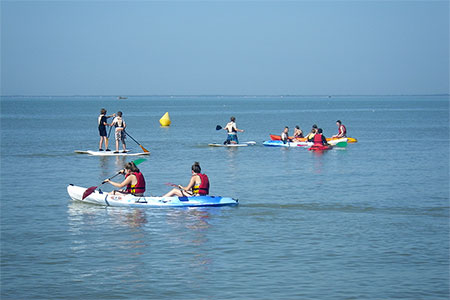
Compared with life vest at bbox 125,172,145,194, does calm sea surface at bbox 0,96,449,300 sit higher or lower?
lower

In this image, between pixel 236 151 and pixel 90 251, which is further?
pixel 236 151

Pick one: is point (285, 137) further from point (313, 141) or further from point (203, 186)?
point (203, 186)

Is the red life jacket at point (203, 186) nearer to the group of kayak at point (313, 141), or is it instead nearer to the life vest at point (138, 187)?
the life vest at point (138, 187)

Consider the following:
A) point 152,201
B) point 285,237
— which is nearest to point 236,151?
point 152,201

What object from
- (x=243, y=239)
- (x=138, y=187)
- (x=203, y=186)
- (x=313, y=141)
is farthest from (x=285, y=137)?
(x=243, y=239)

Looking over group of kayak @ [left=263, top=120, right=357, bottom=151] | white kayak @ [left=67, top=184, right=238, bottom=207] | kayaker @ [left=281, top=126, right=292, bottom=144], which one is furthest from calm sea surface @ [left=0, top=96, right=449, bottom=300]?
kayaker @ [left=281, top=126, right=292, bottom=144]

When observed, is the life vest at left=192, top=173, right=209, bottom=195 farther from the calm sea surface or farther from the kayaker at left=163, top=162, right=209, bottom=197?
the calm sea surface

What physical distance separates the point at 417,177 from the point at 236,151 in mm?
14298

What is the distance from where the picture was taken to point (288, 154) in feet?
134

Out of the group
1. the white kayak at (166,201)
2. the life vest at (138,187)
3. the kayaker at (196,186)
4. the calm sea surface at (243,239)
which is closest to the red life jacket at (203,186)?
the kayaker at (196,186)

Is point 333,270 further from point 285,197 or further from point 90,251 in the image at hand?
point 285,197

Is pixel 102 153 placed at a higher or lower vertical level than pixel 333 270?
higher

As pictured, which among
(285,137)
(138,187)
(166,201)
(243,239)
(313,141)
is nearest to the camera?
(243,239)

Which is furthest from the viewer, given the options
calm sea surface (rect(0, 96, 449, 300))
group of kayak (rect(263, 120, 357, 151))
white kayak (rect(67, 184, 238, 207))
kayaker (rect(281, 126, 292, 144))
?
kayaker (rect(281, 126, 292, 144))
